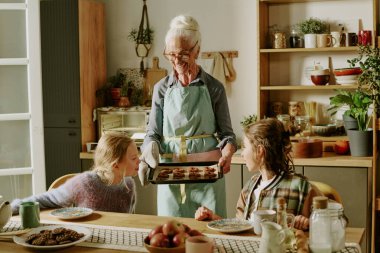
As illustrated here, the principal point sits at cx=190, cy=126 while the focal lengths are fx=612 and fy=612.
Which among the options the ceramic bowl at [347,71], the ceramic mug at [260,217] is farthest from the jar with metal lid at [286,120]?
the ceramic mug at [260,217]

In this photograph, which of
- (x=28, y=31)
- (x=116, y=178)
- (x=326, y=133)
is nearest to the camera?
(x=116, y=178)

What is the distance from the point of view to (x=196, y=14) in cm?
459

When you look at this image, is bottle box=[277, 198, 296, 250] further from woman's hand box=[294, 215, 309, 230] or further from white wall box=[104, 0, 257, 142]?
white wall box=[104, 0, 257, 142]

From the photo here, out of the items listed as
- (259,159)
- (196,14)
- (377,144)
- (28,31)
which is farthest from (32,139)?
(377,144)

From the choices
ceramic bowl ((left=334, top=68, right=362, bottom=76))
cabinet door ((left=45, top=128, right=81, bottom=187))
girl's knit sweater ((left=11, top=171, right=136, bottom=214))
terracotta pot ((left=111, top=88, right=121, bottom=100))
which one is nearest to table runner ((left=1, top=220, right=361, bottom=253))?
girl's knit sweater ((left=11, top=171, right=136, bottom=214))

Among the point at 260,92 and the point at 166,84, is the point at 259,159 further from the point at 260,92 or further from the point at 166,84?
the point at 260,92

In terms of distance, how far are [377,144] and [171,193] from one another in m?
1.67

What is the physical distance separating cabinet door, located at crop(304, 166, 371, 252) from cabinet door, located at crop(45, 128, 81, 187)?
182 cm

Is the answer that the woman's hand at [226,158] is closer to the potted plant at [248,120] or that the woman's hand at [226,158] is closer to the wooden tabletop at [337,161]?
the wooden tabletop at [337,161]

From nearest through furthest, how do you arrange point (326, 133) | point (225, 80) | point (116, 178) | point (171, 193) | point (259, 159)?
point (259, 159), point (116, 178), point (171, 193), point (326, 133), point (225, 80)

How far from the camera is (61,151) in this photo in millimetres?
4520

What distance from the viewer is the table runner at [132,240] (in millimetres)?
2061

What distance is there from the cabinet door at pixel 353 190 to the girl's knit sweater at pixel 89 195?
5.12 feet

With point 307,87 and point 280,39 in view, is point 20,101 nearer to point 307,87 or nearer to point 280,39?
point 280,39
